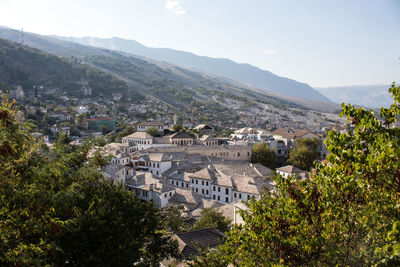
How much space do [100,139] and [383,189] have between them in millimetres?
11287

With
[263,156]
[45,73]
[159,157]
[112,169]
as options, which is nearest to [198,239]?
[112,169]

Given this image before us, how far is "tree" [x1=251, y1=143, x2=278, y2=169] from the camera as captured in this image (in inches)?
1860

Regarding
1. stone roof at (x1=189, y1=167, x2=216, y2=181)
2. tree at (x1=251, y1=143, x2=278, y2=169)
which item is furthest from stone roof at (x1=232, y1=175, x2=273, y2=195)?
tree at (x1=251, y1=143, x2=278, y2=169)

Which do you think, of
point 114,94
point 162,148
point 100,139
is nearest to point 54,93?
point 114,94

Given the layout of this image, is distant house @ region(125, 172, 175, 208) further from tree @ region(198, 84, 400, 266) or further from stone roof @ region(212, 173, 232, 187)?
tree @ region(198, 84, 400, 266)

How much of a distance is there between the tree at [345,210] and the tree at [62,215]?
437cm

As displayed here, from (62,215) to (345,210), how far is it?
7.69m

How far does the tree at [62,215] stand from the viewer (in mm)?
6172

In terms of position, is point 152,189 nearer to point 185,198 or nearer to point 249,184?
point 185,198

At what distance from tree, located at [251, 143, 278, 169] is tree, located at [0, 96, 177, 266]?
119 feet

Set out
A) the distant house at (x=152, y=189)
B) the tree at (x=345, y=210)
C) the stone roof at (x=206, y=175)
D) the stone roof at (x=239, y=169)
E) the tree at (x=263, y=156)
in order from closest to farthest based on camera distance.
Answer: the tree at (x=345, y=210)
the distant house at (x=152, y=189)
the stone roof at (x=206, y=175)
the stone roof at (x=239, y=169)
the tree at (x=263, y=156)

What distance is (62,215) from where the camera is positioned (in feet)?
29.0

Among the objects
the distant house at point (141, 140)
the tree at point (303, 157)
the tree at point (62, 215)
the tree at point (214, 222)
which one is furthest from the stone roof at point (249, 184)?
the distant house at point (141, 140)

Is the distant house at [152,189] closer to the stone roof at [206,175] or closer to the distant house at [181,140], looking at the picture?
the stone roof at [206,175]
